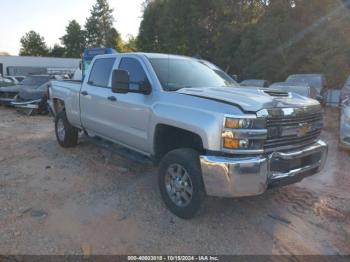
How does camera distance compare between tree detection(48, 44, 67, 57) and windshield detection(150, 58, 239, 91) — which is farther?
tree detection(48, 44, 67, 57)

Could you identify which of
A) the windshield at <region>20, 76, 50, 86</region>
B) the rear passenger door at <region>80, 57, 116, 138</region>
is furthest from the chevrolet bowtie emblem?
the windshield at <region>20, 76, 50, 86</region>

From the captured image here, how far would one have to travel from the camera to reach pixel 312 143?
430 centimetres

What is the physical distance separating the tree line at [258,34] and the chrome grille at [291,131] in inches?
699

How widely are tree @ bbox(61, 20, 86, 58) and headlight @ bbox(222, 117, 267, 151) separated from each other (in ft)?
232

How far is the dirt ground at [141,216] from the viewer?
3.50 m

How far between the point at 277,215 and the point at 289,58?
21.4 meters

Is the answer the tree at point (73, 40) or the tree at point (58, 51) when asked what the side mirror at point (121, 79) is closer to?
the tree at point (73, 40)

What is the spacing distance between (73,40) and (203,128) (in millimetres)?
71736

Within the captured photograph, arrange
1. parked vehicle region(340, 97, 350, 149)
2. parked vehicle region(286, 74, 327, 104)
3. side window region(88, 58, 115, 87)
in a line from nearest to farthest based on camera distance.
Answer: side window region(88, 58, 115, 87)
parked vehicle region(340, 97, 350, 149)
parked vehicle region(286, 74, 327, 104)

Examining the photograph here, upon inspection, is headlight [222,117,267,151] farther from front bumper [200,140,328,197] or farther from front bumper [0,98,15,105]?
front bumper [0,98,15,105]

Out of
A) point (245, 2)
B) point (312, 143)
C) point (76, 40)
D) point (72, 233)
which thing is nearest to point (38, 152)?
point (72, 233)

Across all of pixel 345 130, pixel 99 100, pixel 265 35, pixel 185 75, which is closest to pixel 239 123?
pixel 185 75

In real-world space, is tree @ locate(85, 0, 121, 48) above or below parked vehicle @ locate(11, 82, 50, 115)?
above

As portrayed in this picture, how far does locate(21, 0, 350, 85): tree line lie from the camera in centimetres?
2108
